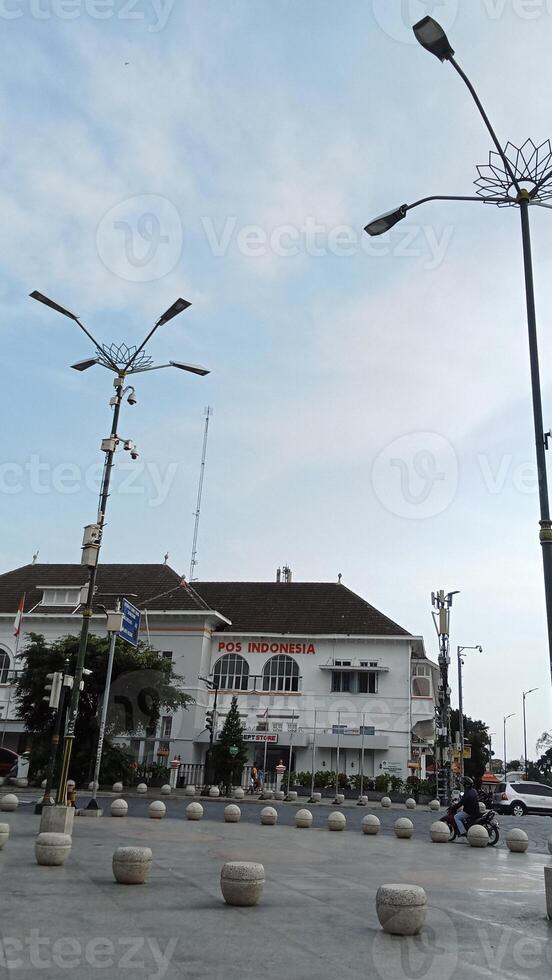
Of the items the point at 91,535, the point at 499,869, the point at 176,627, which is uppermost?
the point at 176,627

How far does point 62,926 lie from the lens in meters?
7.50

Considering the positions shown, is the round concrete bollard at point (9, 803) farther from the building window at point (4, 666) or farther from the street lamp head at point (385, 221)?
the building window at point (4, 666)

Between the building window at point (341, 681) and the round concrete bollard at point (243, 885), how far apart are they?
42074mm

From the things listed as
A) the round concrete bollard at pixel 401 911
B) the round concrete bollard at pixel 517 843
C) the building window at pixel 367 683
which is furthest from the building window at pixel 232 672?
the round concrete bollard at pixel 401 911

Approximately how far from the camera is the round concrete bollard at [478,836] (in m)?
18.6

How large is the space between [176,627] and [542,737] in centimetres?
9715

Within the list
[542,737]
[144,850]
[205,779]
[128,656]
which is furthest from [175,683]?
[542,737]

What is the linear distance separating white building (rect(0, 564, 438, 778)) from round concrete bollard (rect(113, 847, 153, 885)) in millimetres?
36150

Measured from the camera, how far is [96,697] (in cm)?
3788

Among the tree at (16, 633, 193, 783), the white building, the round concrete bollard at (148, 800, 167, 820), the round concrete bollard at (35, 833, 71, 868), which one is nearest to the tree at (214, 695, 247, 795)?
the tree at (16, 633, 193, 783)

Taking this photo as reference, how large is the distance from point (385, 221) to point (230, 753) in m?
35.3

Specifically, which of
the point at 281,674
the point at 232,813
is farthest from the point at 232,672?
the point at 232,813

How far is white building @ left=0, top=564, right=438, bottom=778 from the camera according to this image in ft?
158

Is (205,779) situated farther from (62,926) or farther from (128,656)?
(62,926)
